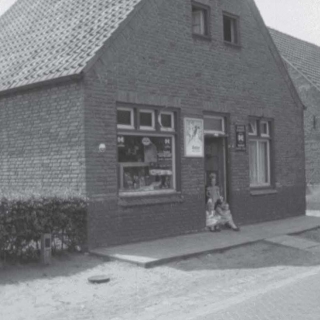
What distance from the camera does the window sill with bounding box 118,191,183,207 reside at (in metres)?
11.1

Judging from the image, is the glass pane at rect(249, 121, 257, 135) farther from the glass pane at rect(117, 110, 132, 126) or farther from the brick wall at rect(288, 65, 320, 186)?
the brick wall at rect(288, 65, 320, 186)

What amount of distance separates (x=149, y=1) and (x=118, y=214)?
5.02 metres

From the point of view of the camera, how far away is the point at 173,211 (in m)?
12.2

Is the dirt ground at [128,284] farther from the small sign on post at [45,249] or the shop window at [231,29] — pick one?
the shop window at [231,29]

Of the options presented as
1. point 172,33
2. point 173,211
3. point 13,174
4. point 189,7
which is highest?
point 189,7

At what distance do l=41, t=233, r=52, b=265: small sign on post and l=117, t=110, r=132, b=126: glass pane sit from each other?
3.25m

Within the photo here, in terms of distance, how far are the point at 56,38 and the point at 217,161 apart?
5340 mm

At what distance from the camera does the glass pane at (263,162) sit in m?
15.7

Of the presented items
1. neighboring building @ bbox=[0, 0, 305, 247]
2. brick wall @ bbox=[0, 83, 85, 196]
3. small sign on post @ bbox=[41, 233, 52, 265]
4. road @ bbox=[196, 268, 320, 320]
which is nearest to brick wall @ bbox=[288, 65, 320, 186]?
neighboring building @ bbox=[0, 0, 305, 247]

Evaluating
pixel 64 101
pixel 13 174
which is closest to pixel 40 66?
pixel 64 101

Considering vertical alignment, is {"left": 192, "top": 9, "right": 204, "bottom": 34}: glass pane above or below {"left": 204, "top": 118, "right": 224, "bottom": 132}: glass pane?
above

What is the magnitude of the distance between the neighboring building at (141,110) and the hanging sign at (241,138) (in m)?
0.03

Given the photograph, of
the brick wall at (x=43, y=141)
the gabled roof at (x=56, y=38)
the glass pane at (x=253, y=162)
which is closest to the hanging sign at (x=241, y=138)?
the glass pane at (x=253, y=162)

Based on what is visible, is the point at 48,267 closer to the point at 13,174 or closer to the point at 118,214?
the point at 118,214
